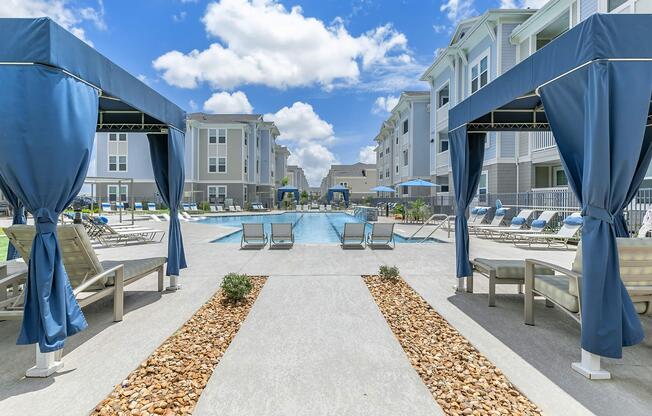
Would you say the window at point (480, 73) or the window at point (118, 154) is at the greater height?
the window at point (480, 73)

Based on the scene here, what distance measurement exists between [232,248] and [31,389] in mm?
7115

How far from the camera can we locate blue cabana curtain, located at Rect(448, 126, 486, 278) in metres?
5.41

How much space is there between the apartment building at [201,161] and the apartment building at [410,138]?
16.2m

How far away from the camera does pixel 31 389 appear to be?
8.75 ft

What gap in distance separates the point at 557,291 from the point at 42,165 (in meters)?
5.18

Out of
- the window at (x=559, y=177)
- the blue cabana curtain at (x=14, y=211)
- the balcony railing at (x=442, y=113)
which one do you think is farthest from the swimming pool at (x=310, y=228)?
the window at (x=559, y=177)

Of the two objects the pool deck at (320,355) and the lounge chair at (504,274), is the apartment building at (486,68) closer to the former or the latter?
the pool deck at (320,355)

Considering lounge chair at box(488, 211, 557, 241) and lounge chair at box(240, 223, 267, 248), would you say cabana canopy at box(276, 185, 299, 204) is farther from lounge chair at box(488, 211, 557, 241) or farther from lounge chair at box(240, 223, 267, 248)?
lounge chair at box(488, 211, 557, 241)

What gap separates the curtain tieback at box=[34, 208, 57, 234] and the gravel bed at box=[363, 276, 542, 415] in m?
3.54

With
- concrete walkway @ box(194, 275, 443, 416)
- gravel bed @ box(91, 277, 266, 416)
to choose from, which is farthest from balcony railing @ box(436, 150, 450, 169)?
gravel bed @ box(91, 277, 266, 416)

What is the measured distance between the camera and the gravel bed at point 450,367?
2.44 metres

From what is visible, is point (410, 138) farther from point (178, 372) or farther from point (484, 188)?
point (178, 372)

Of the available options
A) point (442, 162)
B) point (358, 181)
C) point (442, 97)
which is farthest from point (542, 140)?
point (358, 181)

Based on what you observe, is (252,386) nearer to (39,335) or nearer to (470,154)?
(39,335)
